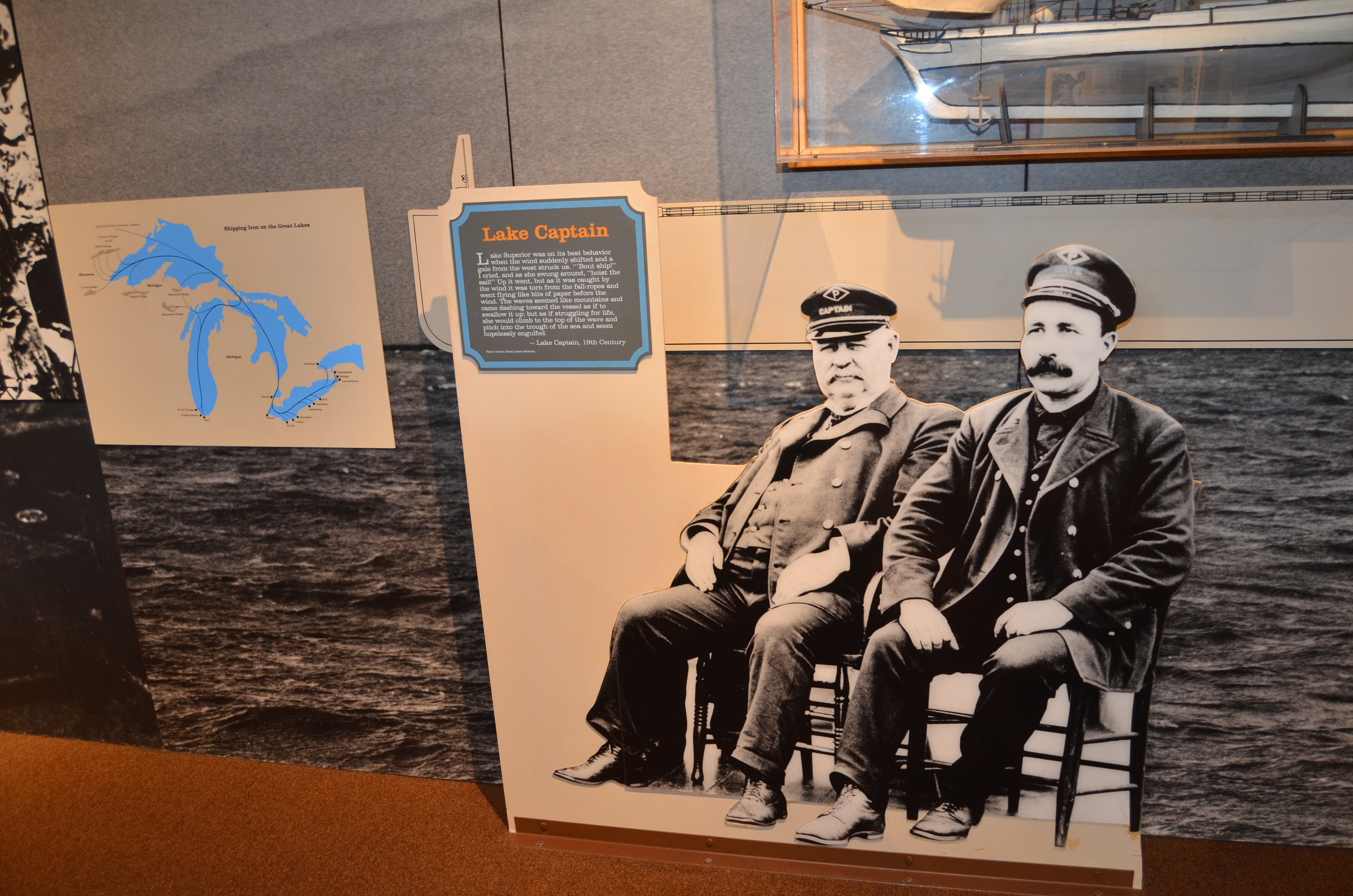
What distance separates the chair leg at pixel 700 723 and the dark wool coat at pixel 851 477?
27 centimetres

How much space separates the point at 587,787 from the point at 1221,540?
1.64 m

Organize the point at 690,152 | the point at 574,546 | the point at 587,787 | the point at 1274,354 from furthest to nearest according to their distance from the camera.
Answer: the point at 587,787 → the point at 574,546 → the point at 690,152 → the point at 1274,354

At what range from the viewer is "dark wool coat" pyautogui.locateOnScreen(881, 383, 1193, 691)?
1.61 m

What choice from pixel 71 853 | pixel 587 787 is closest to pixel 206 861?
pixel 71 853

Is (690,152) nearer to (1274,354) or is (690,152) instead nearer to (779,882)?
(1274,354)

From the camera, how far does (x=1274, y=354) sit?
1628 millimetres

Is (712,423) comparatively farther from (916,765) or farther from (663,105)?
(916,765)

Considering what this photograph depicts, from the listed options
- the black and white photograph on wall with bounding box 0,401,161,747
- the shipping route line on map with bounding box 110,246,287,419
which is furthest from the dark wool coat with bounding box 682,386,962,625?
the black and white photograph on wall with bounding box 0,401,161,747

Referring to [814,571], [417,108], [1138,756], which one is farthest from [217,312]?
[1138,756]

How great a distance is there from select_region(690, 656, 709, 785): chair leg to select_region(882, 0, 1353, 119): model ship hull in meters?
1.34

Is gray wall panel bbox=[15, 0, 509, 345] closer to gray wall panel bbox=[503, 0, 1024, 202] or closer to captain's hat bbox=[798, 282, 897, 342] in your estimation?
gray wall panel bbox=[503, 0, 1024, 202]

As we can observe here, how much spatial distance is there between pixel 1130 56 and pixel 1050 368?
0.61m

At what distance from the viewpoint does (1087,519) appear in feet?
5.27

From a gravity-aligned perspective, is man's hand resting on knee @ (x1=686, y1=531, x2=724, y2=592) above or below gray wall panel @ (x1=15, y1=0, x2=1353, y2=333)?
below
